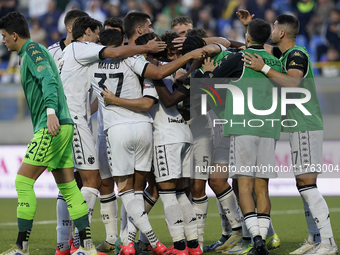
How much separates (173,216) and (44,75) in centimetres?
188

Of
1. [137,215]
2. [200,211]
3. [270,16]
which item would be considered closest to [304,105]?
[200,211]

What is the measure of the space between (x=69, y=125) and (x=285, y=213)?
5.92 meters

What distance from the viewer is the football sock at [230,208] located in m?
6.21

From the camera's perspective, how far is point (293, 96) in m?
5.71

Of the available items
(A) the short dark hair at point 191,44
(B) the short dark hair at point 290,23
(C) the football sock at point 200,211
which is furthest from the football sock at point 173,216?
(B) the short dark hair at point 290,23

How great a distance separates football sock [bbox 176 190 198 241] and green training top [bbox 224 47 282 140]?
87cm

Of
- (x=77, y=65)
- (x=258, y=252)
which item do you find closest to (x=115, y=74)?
(x=77, y=65)

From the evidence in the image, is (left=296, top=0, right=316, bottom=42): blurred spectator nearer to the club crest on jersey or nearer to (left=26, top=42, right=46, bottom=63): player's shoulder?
the club crest on jersey

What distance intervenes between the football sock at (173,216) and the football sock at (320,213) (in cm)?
132

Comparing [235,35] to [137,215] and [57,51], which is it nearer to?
[57,51]

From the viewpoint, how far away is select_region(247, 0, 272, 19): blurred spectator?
16578 millimetres

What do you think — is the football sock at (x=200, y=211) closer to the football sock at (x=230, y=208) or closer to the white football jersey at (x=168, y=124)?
the football sock at (x=230, y=208)

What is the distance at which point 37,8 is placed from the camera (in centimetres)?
1816

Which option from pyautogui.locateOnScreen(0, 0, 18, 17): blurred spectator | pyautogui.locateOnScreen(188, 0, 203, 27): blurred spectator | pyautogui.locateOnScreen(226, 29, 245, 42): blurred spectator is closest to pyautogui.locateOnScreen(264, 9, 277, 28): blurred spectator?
pyautogui.locateOnScreen(226, 29, 245, 42): blurred spectator
